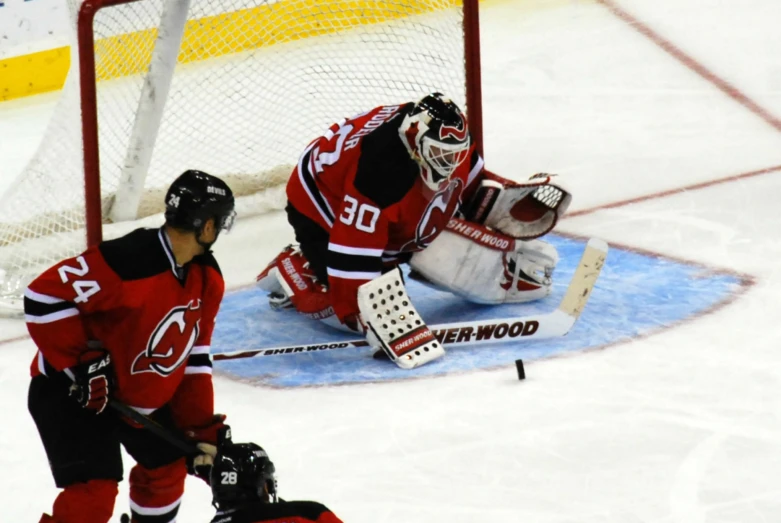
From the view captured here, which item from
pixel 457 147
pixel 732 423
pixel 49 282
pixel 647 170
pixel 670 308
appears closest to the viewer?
pixel 49 282

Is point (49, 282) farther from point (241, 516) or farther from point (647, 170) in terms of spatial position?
point (647, 170)

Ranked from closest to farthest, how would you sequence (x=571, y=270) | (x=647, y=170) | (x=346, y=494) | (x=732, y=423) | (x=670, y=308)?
(x=346, y=494), (x=732, y=423), (x=670, y=308), (x=571, y=270), (x=647, y=170)

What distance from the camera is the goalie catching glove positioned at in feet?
15.5

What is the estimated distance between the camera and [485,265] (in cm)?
466

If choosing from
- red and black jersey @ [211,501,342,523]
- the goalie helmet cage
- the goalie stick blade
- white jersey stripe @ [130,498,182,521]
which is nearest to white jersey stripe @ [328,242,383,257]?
the goalie stick blade

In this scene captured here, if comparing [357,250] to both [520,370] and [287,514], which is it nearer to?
[520,370]

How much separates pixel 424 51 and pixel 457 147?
117 centimetres

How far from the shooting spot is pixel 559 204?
4.77 metres

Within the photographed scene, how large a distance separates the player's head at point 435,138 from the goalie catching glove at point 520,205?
20.7 inches

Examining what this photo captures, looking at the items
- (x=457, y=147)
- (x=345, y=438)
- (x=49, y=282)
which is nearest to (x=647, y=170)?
(x=457, y=147)

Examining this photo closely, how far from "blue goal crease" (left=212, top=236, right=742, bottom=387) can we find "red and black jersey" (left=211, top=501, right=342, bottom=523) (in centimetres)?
176

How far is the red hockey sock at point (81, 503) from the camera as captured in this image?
2920 mm

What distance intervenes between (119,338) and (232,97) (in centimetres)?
245

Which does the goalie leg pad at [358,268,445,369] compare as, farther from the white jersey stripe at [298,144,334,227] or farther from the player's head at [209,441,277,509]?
the player's head at [209,441,277,509]
